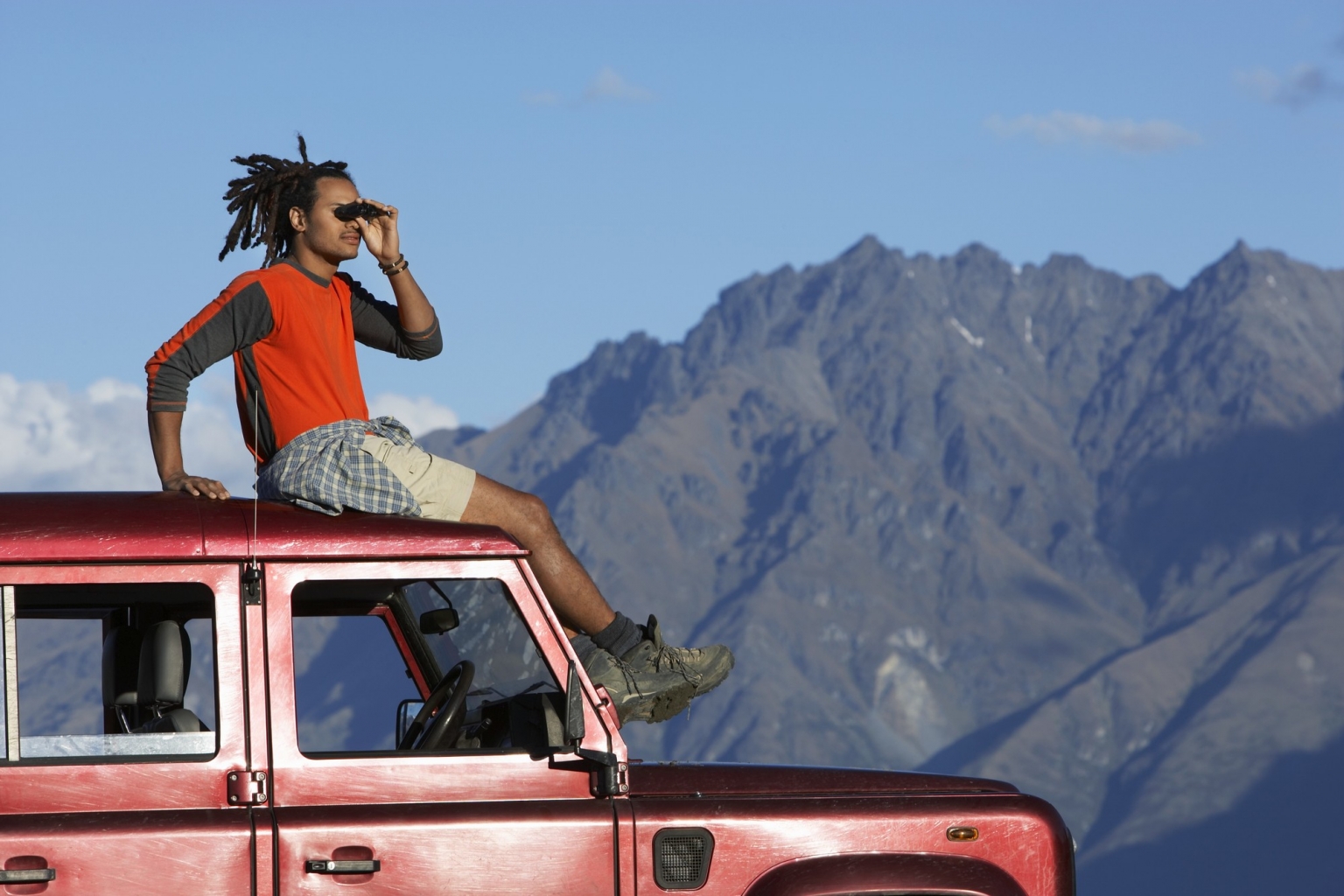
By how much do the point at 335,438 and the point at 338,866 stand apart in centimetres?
158

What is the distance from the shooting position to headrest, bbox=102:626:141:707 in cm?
654

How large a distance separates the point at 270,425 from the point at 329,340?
0.38m

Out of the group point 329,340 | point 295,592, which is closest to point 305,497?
point 295,592

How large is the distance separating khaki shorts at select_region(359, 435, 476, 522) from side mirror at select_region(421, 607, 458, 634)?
328 mm

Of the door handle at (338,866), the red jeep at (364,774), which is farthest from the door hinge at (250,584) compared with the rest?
the door handle at (338,866)

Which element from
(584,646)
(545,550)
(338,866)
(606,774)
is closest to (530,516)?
(545,550)

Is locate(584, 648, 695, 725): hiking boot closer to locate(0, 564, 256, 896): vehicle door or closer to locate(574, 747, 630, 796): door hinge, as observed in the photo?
locate(574, 747, 630, 796): door hinge

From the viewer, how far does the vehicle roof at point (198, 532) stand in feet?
18.7

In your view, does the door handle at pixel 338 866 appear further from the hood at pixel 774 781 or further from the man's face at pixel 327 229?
the man's face at pixel 327 229

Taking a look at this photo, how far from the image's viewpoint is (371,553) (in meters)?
5.91

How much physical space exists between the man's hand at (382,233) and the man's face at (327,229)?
1.6 inches

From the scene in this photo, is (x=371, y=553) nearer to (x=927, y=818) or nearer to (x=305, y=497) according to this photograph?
(x=305, y=497)

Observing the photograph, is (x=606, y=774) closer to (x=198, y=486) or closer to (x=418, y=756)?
(x=418, y=756)

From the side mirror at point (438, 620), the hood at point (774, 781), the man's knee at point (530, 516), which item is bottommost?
the hood at point (774, 781)
